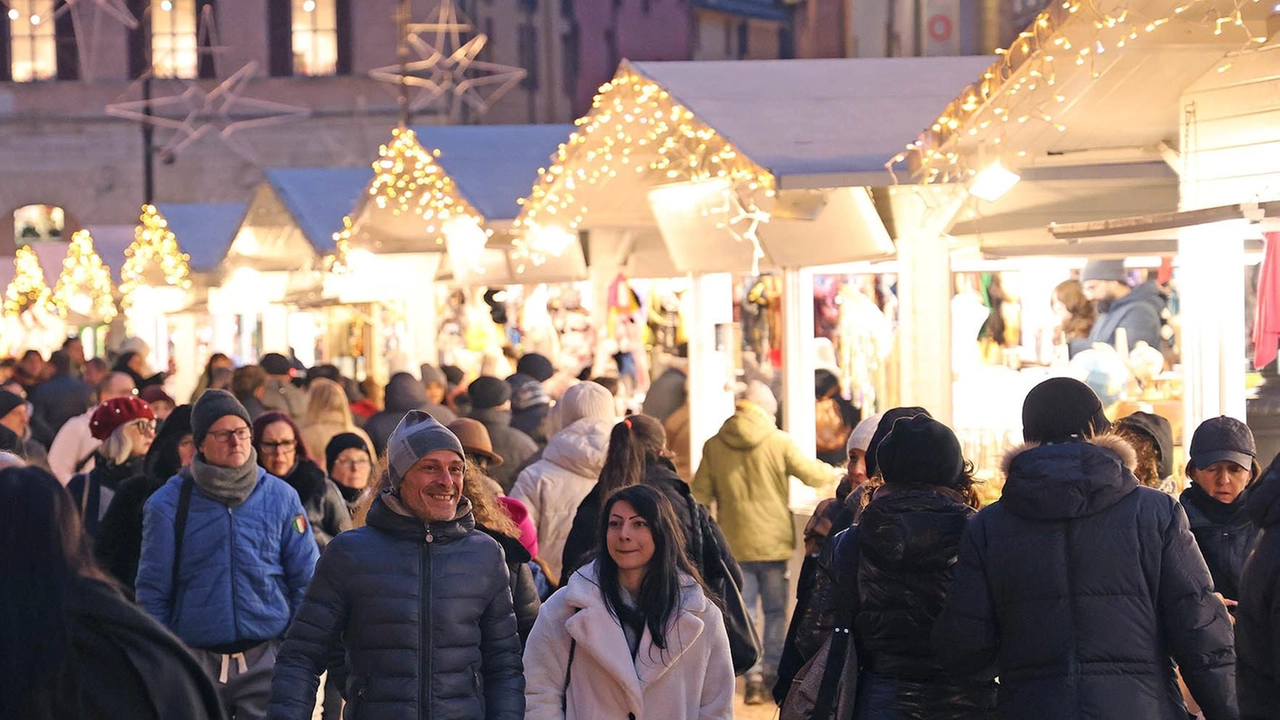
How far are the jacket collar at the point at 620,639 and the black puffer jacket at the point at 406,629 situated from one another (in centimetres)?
27

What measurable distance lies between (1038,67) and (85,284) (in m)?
22.6

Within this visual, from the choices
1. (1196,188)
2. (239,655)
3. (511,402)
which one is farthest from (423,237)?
(239,655)

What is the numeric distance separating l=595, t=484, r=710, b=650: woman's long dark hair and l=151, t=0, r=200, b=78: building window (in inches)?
1754

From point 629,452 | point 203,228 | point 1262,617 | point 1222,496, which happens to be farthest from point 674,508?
point 203,228

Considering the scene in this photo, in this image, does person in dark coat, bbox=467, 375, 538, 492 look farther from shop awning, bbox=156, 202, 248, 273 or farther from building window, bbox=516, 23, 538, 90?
building window, bbox=516, 23, 538, 90

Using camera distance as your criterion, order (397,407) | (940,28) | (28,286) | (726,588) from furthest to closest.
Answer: (28,286) → (940,28) → (397,407) → (726,588)

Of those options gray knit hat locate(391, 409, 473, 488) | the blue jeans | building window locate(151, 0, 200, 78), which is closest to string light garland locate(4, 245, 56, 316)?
building window locate(151, 0, 200, 78)

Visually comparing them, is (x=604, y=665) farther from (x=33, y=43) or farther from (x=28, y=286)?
(x=33, y=43)

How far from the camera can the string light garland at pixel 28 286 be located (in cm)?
3123

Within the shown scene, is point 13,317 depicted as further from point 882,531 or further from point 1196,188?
point 882,531

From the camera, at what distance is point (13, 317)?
106ft

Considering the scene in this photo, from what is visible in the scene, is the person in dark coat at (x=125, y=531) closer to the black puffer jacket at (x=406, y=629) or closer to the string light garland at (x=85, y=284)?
the black puffer jacket at (x=406, y=629)

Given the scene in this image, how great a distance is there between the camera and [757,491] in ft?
35.3

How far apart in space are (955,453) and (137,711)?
234cm
